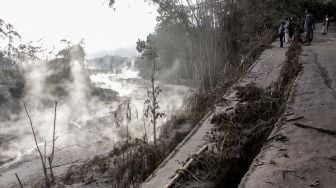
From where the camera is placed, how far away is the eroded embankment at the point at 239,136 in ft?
11.2

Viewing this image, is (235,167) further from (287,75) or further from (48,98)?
(48,98)

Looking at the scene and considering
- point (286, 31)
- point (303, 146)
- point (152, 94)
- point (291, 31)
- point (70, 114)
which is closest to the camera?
point (303, 146)

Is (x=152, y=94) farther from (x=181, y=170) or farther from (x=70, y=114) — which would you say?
(x=70, y=114)

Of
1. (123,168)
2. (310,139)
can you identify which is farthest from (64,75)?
(310,139)

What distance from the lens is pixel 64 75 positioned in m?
24.5

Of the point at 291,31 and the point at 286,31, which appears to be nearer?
the point at 286,31

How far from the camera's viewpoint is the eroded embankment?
11.2 feet

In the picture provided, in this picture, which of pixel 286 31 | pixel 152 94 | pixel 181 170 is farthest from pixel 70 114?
pixel 181 170

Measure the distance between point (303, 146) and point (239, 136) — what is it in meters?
0.97

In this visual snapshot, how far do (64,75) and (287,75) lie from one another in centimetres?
2164

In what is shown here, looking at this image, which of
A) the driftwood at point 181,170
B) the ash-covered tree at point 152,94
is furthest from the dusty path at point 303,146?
the ash-covered tree at point 152,94

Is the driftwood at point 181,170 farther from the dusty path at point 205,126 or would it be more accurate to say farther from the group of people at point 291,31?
the group of people at point 291,31

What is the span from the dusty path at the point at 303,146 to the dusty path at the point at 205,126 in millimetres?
965

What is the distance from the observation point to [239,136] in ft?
13.3
